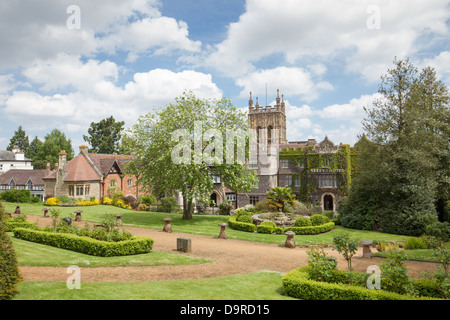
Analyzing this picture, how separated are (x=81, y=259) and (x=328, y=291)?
10211 mm

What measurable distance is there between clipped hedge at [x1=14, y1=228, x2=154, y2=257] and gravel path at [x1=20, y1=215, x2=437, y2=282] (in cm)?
174

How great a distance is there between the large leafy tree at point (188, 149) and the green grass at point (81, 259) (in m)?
10.5

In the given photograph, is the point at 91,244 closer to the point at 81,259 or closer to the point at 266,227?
the point at 81,259

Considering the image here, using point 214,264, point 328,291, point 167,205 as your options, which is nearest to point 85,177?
point 167,205

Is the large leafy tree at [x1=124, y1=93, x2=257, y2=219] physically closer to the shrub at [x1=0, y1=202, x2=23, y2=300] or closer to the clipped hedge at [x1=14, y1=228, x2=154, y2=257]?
the clipped hedge at [x1=14, y1=228, x2=154, y2=257]

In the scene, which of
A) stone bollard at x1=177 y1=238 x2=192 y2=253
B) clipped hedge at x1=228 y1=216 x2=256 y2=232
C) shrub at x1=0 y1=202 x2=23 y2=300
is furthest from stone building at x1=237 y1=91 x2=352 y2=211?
shrub at x1=0 y1=202 x2=23 y2=300

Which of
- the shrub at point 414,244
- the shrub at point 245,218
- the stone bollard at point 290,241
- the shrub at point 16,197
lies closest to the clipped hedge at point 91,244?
the stone bollard at point 290,241

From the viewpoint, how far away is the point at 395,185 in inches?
1051

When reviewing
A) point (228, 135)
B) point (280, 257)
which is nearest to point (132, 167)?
point (228, 135)

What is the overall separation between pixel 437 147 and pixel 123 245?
26661 millimetres

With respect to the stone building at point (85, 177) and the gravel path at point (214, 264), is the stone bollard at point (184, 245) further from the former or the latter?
the stone building at point (85, 177)

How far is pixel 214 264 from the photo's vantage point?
47.1 ft

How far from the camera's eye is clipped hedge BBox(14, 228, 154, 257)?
14339 millimetres
